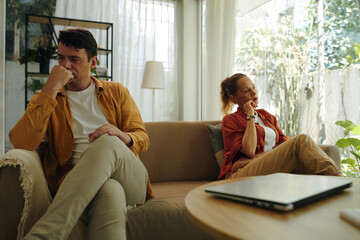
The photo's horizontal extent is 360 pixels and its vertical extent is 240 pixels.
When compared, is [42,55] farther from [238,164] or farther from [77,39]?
[238,164]

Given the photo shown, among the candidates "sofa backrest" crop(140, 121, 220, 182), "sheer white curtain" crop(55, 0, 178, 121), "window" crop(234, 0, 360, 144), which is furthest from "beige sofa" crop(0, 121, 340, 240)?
"sheer white curtain" crop(55, 0, 178, 121)

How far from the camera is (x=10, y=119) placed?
378 centimetres

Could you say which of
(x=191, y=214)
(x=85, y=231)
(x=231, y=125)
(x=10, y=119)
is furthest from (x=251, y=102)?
(x=10, y=119)

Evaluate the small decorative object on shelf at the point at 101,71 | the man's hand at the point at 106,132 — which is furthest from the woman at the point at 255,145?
the small decorative object on shelf at the point at 101,71

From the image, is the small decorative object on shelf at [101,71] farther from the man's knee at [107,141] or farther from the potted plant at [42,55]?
the man's knee at [107,141]

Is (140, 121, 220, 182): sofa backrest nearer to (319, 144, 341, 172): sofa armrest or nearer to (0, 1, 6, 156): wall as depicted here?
(319, 144, 341, 172): sofa armrest

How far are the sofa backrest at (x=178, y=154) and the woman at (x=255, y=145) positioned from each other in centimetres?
24

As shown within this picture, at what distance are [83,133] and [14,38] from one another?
2791 millimetres

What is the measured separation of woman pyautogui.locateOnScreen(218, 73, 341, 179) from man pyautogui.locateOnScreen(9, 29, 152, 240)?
0.56 meters

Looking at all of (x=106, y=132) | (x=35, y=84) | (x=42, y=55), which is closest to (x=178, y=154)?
(x=106, y=132)

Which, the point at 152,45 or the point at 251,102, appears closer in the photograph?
the point at 251,102

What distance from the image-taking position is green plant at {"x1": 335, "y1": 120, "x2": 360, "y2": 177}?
2125 millimetres

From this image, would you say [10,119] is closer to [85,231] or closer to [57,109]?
[57,109]

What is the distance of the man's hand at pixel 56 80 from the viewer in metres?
1.50
